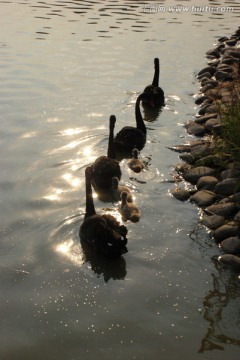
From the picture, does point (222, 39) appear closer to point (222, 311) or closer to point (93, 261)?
point (93, 261)

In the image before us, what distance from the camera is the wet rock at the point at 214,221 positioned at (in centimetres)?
808

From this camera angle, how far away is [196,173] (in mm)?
9859

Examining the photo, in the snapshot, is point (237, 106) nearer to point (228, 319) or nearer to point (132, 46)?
point (228, 319)

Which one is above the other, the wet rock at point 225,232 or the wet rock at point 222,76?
the wet rock at point 225,232

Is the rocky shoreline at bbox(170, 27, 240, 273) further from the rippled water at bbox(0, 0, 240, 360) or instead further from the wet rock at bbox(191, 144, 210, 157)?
the rippled water at bbox(0, 0, 240, 360)

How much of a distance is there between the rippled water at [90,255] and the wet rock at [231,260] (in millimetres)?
126

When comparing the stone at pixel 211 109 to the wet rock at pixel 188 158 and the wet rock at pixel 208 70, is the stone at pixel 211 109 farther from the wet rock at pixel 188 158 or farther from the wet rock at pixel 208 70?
the wet rock at pixel 208 70

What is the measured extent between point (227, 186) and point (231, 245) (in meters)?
1.76

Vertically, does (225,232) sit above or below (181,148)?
above

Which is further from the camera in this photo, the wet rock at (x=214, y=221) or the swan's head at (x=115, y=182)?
the swan's head at (x=115, y=182)

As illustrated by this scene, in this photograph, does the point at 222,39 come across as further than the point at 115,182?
Yes

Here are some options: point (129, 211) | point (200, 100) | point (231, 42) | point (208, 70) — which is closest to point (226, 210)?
point (129, 211)

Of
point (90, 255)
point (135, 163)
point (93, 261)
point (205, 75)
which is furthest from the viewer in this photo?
point (205, 75)
